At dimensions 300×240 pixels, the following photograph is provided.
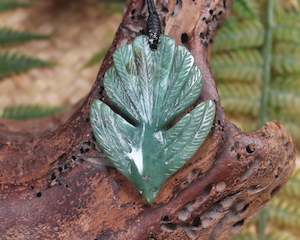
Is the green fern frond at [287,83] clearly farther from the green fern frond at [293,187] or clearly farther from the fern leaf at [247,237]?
the fern leaf at [247,237]

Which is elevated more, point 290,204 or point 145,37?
point 145,37

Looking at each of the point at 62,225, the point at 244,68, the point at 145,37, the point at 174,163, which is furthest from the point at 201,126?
the point at 244,68

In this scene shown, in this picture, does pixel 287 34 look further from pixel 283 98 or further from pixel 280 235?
pixel 280 235

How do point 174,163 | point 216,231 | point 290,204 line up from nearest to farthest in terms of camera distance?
point 174,163 → point 216,231 → point 290,204

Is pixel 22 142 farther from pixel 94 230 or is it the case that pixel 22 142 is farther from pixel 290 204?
pixel 290 204

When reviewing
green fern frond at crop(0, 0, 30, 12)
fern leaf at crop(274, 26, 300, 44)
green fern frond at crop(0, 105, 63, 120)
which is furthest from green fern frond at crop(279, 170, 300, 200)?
green fern frond at crop(0, 0, 30, 12)

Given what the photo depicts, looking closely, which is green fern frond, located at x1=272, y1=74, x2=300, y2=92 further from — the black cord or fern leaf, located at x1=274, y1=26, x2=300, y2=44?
the black cord
